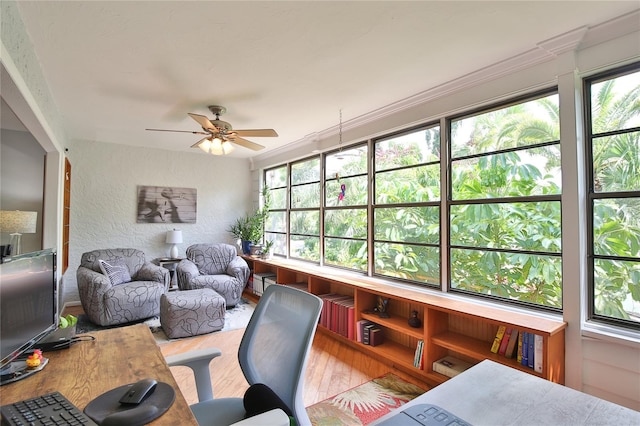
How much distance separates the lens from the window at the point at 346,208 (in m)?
3.73

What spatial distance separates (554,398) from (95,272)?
4.65m

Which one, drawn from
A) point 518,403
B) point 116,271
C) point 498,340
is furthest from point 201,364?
point 116,271

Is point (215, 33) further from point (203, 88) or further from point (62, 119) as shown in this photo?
point (62, 119)

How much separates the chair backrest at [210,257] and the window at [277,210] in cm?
86

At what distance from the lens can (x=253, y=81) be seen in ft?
8.75

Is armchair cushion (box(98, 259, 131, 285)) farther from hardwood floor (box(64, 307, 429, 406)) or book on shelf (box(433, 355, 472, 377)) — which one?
book on shelf (box(433, 355, 472, 377))

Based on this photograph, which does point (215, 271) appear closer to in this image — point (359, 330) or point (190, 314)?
point (190, 314)

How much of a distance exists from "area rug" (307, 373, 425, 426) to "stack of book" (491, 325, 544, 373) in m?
0.71

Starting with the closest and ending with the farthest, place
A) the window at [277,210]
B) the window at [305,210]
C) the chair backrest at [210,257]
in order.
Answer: the window at [305,210] < the chair backrest at [210,257] < the window at [277,210]

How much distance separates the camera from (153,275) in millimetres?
4207

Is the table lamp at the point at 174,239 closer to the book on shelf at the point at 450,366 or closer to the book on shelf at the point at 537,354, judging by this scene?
the book on shelf at the point at 450,366

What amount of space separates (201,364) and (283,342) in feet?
1.51

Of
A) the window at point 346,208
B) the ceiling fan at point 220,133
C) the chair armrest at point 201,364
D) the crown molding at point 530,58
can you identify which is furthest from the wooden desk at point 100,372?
the crown molding at point 530,58

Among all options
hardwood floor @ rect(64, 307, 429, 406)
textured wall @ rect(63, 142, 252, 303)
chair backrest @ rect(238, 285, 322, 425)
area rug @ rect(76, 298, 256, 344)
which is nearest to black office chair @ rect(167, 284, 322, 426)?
chair backrest @ rect(238, 285, 322, 425)
